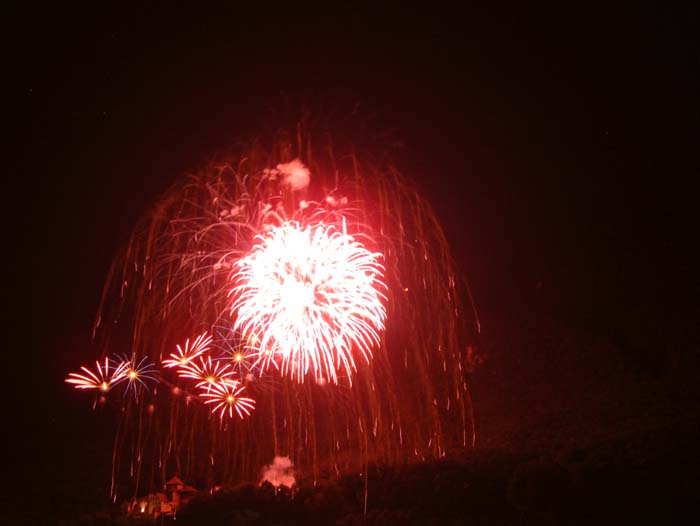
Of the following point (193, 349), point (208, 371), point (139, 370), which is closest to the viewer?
point (193, 349)

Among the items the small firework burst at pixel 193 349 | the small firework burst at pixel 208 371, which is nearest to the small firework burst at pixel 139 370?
the small firework burst at pixel 208 371

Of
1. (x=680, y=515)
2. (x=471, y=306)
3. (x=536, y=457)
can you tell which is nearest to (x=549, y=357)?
(x=471, y=306)

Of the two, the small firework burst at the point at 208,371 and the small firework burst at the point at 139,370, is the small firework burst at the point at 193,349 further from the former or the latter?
the small firework burst at the point at 139,370

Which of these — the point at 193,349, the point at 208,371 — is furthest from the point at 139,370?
the point at 193,349

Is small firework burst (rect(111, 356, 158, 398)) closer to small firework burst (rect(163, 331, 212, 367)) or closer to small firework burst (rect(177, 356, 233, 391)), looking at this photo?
small firework burst (rect(177, 356, 233, 391))

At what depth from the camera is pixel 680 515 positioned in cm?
1243

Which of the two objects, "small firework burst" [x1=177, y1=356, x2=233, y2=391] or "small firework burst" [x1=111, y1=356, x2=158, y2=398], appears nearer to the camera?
"small firework burst" [x1=177, y1=356, x2=233, y2=391]

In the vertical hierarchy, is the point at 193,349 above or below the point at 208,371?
above

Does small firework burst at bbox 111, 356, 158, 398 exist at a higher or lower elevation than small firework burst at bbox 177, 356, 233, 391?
higher

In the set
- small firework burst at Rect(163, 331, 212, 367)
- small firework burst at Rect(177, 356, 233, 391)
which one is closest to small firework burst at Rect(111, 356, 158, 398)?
small firework burst at Rect(177, 356, 233, 391)

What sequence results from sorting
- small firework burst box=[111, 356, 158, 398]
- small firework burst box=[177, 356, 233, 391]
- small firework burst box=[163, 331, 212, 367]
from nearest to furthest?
1. small firework burst box=[163, 331, 212, 367]
2. small firework burst box=[177, 356, 233, 391]
3. small firework burst box=[111, 356, 158, 398]

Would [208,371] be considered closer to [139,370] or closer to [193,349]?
[193,349]

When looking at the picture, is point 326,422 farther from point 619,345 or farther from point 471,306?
point 619,345

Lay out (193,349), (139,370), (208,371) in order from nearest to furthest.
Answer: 1. (193,349)
2. (208,371)
3. (139,370)
